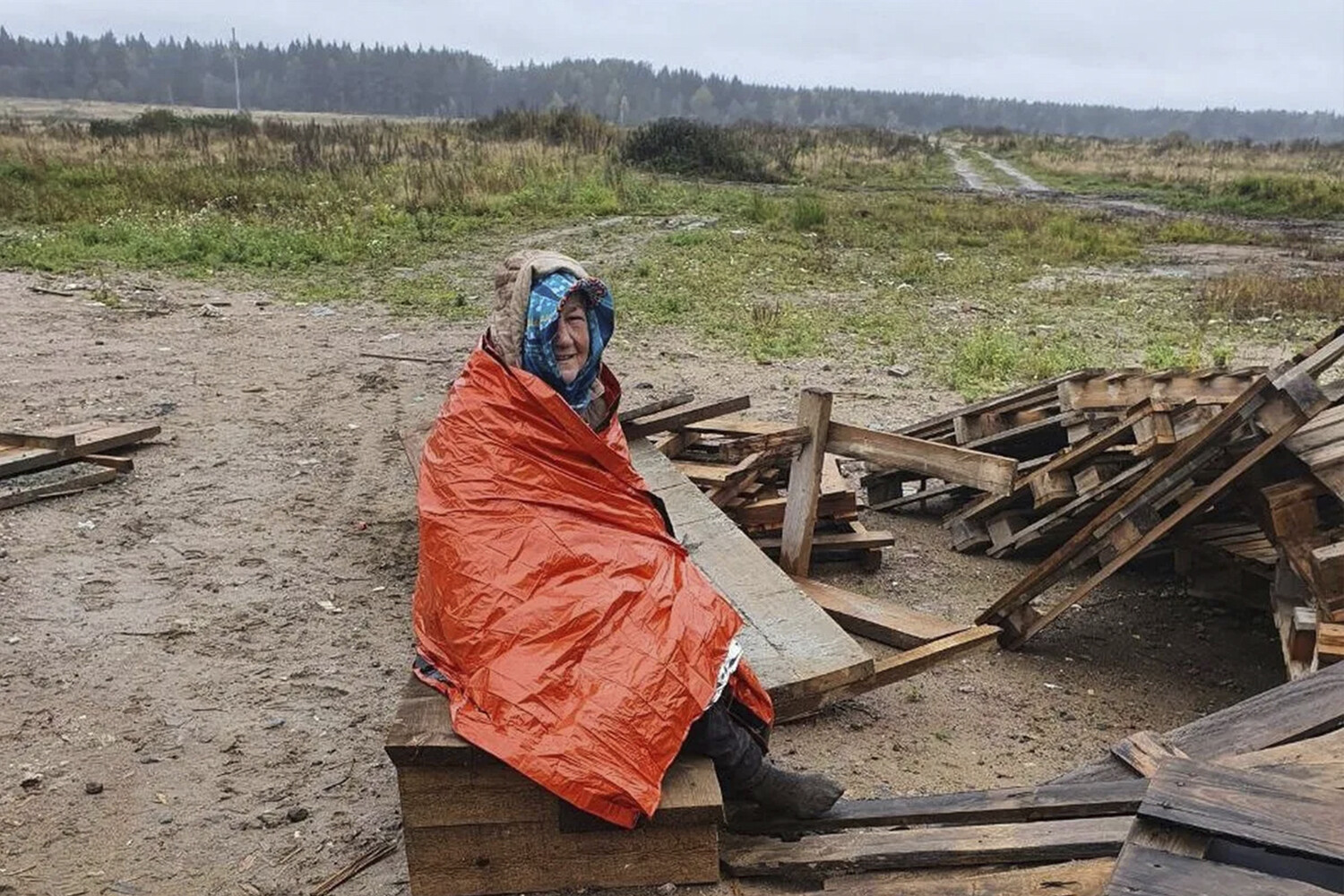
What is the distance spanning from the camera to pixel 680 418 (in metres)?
5.85

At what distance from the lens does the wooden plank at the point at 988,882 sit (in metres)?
2.48

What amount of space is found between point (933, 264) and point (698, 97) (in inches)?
6196

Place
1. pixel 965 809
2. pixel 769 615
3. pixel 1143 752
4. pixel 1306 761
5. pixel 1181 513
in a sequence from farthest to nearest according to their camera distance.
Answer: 1. pixel 1181 513
2. pixel 769 615
3. pixel 1143 752
4. pixel 965 809
5. pixel 1306 761

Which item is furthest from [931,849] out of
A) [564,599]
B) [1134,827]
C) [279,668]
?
[279,668]

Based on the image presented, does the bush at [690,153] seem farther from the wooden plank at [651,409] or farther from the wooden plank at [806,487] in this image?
the wooden plank at [806,487]

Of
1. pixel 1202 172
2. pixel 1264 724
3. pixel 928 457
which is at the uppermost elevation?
pixel 1202 172

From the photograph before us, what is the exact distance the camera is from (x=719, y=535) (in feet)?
16.7

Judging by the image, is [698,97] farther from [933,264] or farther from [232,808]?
[232,808]

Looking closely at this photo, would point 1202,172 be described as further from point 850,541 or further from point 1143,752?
point 1143,752

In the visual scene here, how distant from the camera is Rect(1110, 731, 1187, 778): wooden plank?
10.3ft

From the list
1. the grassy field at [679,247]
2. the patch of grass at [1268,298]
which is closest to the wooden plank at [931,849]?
the grassy field at [679,247]

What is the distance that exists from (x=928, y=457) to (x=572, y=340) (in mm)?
2249

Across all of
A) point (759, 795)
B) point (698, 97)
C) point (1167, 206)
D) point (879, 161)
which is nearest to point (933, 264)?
point (759, 795)

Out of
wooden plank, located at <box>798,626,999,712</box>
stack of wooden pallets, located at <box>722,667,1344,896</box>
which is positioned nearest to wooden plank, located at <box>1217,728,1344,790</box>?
stack of wooden pallets, located at <box>722,667,1344,896</box>
